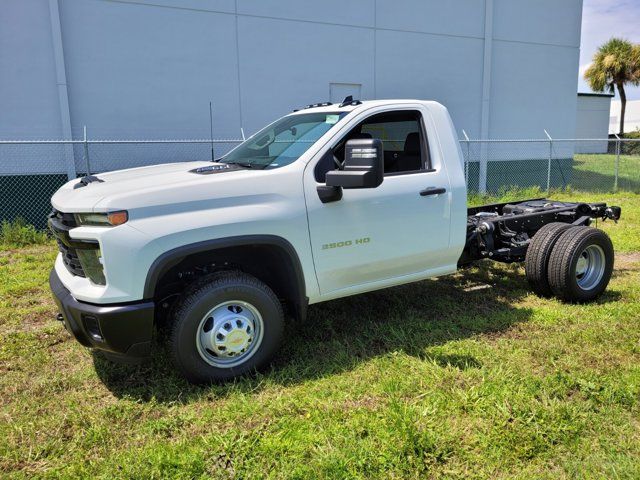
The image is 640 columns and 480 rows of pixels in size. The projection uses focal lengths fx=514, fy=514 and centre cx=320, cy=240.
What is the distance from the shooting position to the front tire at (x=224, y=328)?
3486 millimetres

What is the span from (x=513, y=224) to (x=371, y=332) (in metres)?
2.33

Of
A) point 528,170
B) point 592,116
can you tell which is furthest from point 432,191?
point 592,116

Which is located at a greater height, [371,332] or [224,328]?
[224,328]

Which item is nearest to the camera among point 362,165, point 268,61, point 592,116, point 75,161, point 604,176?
point 362,165

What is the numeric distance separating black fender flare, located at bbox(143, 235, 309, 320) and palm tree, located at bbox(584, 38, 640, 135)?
45431 mm

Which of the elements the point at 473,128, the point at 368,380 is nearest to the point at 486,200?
the point at 473,128

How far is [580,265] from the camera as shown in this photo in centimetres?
548

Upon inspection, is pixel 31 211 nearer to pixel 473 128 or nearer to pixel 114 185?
pixel 114 185

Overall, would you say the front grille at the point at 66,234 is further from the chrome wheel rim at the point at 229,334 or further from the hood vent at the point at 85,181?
the chrome wheel rim at the point at 229,334

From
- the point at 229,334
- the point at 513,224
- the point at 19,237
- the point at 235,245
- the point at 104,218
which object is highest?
the point at 104,218

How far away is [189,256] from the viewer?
3.61 metres

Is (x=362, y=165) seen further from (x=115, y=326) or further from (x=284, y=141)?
(x=115, y=326)

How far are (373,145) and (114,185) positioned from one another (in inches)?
71.1

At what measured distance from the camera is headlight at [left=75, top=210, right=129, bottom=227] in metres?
3.21
